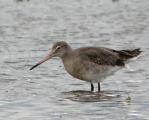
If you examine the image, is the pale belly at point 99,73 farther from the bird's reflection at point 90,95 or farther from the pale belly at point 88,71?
the bird's reflection at point 90,95

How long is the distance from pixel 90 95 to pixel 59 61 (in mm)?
3748

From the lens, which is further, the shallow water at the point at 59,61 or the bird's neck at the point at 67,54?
the bird's neck at the point at 67,54

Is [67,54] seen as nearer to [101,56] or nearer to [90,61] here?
[90,61]

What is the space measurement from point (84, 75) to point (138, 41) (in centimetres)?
646

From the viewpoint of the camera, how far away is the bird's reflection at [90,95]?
12805mm

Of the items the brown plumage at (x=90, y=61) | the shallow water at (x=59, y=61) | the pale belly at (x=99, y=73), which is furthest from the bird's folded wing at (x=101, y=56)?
the shallow water at (x=59, y=61)

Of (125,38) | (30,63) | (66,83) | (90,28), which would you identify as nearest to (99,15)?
(90,28)

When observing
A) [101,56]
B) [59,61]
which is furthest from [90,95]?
[59,61]

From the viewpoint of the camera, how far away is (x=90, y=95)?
13219mm

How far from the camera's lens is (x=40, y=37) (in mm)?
19984

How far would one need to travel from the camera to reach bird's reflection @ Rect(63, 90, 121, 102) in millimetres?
12805

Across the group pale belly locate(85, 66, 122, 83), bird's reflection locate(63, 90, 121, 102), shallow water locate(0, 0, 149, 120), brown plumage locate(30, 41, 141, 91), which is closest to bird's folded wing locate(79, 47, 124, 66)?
brown plumage locate(30, 41, 141, 91)

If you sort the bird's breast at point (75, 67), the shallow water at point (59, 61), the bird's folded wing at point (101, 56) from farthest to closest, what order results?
the bird's folded wing at point (101, 56)
the bird's breast at point (75, 67)
the shallow water at point (59, 61)

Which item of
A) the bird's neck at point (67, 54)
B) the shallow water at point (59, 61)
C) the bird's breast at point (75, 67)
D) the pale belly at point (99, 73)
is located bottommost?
the shallow water at point (59, 61)
